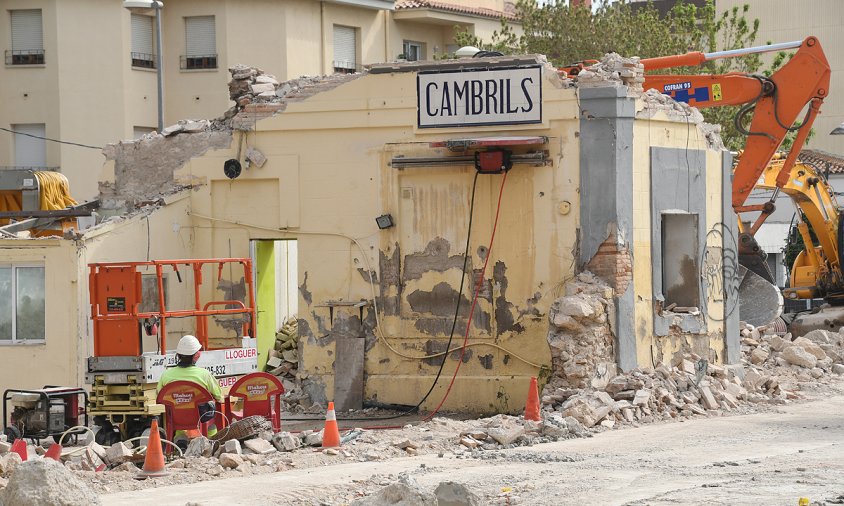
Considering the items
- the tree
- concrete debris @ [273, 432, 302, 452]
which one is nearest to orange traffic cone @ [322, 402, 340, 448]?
concrete debris @ [273, 432, 302, 452]

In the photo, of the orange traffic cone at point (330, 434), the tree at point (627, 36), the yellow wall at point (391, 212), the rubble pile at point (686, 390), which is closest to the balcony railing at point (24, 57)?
the tree at point (627, 36)

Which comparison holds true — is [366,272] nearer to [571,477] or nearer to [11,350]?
[11,350]

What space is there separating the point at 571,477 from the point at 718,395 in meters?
6.05

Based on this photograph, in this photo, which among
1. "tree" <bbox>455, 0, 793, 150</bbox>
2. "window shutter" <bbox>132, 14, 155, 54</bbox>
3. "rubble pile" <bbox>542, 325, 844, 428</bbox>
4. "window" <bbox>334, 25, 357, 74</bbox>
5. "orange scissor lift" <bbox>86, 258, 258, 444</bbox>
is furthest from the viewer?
"window" <bbox>334, 25, 357, 74</bbox>

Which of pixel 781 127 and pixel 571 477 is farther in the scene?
pixel 781 127

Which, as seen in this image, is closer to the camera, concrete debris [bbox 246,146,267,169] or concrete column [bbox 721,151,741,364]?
concrete debris [bbox 246,146,267,169]

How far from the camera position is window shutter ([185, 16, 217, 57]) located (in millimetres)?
41031

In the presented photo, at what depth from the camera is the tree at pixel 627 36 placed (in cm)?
3753

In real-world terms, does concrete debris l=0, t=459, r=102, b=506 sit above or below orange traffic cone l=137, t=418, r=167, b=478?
above

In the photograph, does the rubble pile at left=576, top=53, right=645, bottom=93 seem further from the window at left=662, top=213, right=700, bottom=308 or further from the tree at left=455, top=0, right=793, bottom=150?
the tree at left=455, top=0, right=793, bottom=150

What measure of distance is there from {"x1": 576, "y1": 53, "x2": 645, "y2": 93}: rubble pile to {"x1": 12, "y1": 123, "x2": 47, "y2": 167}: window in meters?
23.2

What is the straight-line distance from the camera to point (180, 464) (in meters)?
14.9

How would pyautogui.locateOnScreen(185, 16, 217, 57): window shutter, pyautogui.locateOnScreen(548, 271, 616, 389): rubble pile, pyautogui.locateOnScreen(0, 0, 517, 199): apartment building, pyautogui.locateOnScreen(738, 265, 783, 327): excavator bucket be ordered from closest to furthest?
pyautogui.locateOnScreen(548, 271, 616, 389): rubble pile → pyautogui.locateOnScreen(738, 265, 783, 327): excavator bucket → pyautogui.locateOnScreen(0, 0, 517, 199): apartment building → pyautogui.locateOnScreen(185, 16, 217, 57): window shutter

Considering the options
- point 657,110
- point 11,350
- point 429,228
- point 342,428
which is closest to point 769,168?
point 657,110
